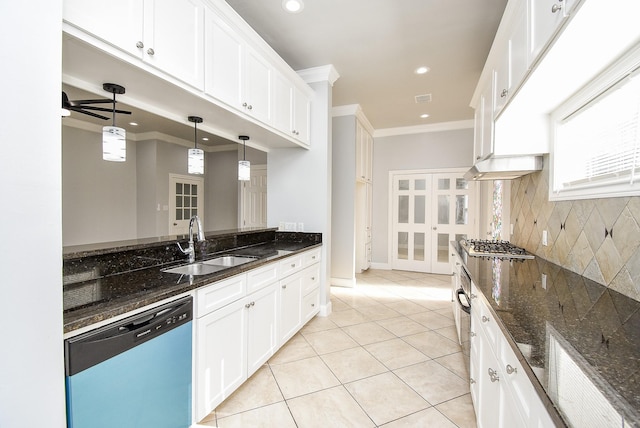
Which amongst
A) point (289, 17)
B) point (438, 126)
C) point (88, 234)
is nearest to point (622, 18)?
point (289, 17)

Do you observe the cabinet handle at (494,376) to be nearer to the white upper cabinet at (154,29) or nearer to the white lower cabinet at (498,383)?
the white lower cabinet at (498,383)

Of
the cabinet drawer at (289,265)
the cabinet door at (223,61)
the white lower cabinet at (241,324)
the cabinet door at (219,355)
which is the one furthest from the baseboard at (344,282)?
the cabinet door at (223,61)

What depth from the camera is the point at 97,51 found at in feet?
4.25

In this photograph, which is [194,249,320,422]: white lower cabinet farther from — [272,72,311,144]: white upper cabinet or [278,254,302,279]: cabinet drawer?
[272,72,311,144]: white upper cabinet

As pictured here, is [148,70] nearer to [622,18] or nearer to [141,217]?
[622,18]

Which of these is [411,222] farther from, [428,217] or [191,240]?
[191,240]

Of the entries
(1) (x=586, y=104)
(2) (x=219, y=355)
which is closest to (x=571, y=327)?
(1) (x=586, y=104)

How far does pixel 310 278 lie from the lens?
3.06 m

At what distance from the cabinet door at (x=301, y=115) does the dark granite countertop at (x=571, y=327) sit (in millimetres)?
2206

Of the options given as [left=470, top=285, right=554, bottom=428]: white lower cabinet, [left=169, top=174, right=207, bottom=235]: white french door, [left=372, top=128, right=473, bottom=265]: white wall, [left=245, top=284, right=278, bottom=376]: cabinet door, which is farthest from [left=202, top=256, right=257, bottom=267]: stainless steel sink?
[left=372, top=128, right=473, bottom=265]: white wall

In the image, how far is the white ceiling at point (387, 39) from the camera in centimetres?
238

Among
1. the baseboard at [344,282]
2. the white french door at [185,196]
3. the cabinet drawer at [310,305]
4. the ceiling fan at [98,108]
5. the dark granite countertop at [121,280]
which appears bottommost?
the baseboard at [344,282]

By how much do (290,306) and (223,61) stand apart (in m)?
2.06

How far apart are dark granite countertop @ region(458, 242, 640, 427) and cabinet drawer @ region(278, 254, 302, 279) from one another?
146 centimetres
